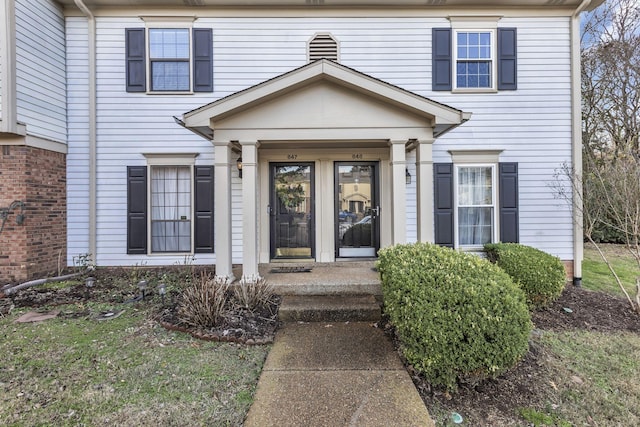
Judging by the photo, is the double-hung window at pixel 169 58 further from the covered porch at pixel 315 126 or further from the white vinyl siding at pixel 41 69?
the covered porch at pixel 315 126

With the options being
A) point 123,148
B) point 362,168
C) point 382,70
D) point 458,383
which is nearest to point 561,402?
point 458,383

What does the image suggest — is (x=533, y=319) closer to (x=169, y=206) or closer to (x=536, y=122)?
(x=536, y=122)

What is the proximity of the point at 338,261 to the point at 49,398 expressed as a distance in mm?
4841

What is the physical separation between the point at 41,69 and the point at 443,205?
26.7 feet

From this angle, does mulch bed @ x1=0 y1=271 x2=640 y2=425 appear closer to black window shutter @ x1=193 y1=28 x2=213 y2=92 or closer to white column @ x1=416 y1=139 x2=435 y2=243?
white column @ x1=416 y1=139 x2=435 y2=243

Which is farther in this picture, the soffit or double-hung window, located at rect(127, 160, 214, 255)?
double-hung window, located at rect(127, 160, 214, 255)

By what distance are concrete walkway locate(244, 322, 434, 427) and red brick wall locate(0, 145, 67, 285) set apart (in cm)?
519

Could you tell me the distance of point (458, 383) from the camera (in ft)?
9.45

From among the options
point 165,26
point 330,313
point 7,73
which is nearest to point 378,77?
point 165,26

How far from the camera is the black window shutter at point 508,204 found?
6598mm

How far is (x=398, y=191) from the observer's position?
5102 mm

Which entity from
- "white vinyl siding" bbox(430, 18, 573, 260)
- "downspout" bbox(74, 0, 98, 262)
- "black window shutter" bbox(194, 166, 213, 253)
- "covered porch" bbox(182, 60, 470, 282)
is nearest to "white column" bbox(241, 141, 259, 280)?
"covered porch" bbox(182, 60, 470, 282)

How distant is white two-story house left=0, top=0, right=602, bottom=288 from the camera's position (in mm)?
6527

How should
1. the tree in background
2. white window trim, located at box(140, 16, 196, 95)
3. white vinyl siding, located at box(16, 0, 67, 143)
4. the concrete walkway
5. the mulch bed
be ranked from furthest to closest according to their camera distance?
1. the tree in background
2. white window trim, located at box(140, 16, 196, 95)
3. white vinyl siding, located at box(16, 0, 67, 143)
4. the mulch bed
5. the concrete walkway
